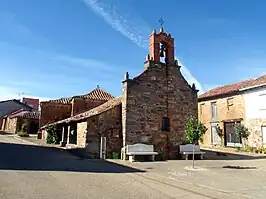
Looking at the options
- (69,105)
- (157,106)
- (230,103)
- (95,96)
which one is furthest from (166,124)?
(69,105)

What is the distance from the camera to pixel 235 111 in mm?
27484

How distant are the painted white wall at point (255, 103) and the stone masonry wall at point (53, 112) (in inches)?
789

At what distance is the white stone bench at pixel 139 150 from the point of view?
16.5 meters

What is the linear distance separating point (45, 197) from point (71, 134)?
16363mm

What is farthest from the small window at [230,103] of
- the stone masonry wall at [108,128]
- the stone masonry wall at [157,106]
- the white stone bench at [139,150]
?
the stone masonry wall at [108,128]

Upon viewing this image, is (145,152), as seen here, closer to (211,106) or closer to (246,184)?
(246,184)

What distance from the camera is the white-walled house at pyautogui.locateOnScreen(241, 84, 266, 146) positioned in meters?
24.3

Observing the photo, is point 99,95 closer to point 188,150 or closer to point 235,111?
point 235,111

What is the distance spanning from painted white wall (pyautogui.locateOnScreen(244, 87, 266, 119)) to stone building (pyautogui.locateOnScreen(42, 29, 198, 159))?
7957 mm

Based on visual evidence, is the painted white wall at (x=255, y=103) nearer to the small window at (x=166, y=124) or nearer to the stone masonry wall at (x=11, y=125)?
the small window at (x=166, y=124)

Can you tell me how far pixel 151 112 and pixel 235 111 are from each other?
42.0 feet

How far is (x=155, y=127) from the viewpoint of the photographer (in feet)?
60.8

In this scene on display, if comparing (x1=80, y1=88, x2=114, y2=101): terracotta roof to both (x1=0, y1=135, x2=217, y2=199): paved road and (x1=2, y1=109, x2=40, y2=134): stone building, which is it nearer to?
(x1=2, y1=109, x2=40, y2=134): stone building

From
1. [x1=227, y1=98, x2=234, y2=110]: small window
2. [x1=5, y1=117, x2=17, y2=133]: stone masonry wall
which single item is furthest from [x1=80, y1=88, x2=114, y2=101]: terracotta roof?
[x1=5, y1=117, x2=17, y2=133]: stone masonry wall
